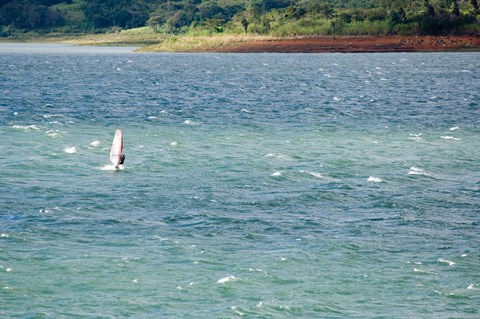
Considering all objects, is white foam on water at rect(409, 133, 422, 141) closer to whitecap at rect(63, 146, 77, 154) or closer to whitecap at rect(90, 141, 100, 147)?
whitecap at rect(90, 141, 100, 147)

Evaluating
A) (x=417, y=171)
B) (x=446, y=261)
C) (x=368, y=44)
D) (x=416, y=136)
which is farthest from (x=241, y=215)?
(x=368, y=44)

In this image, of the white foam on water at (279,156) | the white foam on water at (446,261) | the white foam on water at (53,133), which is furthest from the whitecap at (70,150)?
the white foam on water at (446,261)

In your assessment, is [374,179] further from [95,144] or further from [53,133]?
[53,133]

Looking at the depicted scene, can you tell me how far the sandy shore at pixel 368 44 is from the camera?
18950cm

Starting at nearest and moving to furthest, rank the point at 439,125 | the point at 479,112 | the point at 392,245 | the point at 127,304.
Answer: the point at 127,304 → the point at 392,245 → the point at 439,125 → the point at 479,112

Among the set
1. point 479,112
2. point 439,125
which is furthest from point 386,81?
point 439,125

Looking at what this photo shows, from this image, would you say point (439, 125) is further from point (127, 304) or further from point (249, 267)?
point (127, 304)

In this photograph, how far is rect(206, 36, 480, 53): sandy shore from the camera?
622ft

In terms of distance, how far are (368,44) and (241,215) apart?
165526 millimetres

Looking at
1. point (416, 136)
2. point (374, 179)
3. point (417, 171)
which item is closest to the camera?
point (374, 179)

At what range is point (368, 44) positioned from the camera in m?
192

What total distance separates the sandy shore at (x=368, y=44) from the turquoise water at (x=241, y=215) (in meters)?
130

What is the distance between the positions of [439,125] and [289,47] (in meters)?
141

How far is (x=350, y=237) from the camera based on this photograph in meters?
27.0
